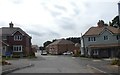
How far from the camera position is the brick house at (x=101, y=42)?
2731 inches

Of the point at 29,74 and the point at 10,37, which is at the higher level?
the point at 10,37

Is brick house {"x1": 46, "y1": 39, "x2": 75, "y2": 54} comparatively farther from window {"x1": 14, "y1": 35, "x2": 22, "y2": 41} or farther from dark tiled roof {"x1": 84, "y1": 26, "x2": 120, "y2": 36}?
window {"x1": 14, "y1": 35, "x2": 22, "y2": 41}

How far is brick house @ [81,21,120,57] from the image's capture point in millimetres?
69375

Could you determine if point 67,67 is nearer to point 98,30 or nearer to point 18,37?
point 18,37

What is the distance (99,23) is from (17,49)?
74.5 ft

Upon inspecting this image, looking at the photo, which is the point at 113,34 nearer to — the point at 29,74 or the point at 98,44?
the point at 98,44

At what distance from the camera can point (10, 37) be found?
72312mm

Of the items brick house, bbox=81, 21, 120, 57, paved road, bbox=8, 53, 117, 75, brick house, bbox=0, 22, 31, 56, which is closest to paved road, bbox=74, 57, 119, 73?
paved road, bbox=8, 53, 117, 75

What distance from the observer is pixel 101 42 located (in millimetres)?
72812

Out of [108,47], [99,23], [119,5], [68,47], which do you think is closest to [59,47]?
[68,47]

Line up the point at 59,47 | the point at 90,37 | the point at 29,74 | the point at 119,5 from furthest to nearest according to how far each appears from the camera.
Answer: the point at 59,47, the point at 90,37, the point at 119,5, the point at 29,74

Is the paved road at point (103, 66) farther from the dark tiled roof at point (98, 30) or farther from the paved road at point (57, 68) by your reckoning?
the dark tiled roof at point (98, 30)

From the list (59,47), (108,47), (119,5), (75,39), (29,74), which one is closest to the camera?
(29,74)

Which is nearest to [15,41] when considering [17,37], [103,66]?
[17,37]
